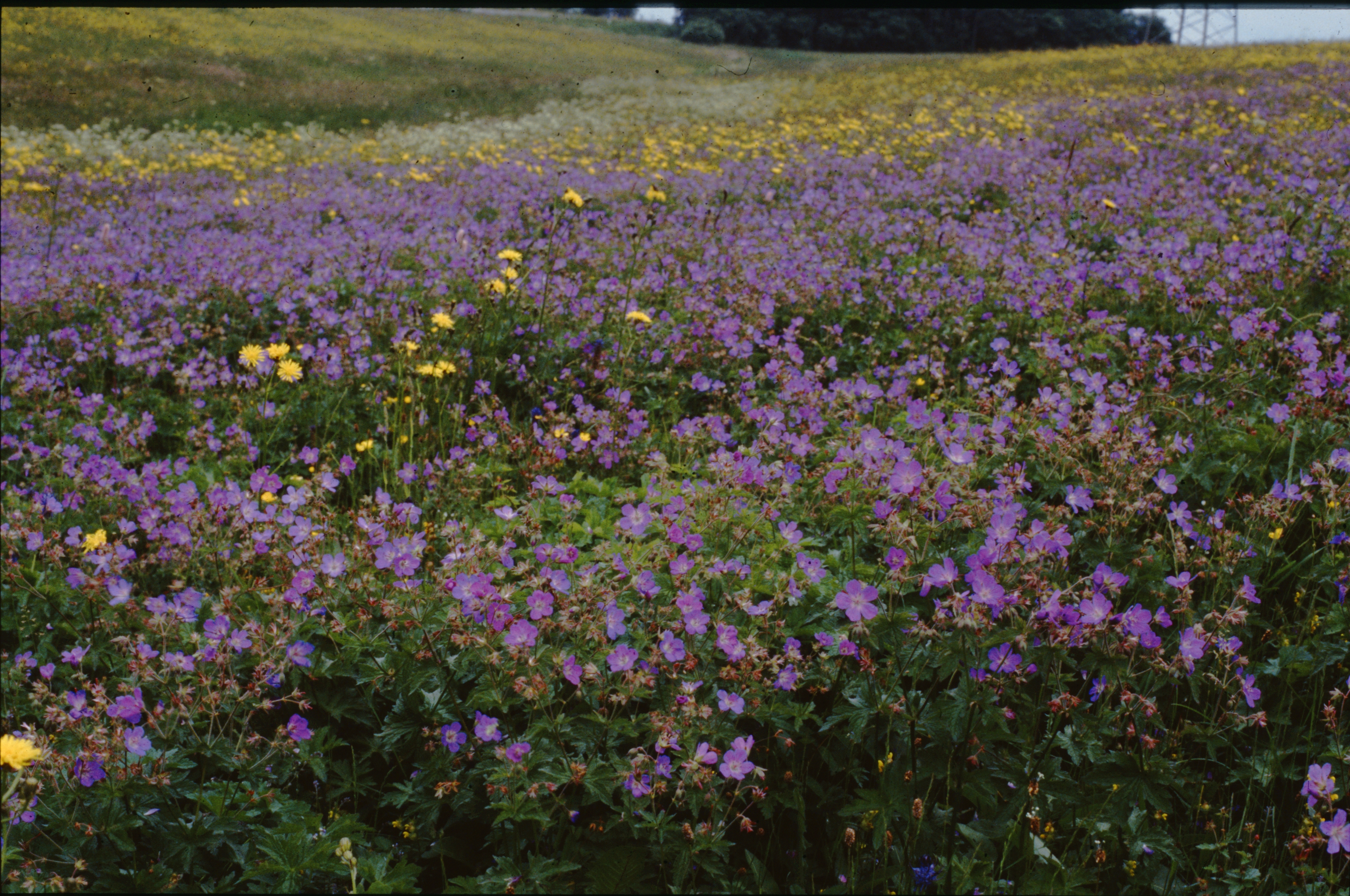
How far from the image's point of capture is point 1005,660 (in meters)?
2.09

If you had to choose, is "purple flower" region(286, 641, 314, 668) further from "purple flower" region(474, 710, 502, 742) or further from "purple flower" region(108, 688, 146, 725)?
"purple flower" region(474, 710, 502, 742)

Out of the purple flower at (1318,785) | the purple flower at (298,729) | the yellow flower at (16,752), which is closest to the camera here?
the yellow flower at (16,752)

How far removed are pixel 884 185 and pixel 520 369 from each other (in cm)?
586

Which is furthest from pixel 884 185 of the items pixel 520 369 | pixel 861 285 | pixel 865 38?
pixel 865 38

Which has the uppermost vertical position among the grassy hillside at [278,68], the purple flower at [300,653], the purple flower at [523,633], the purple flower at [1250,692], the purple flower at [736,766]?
the grassy hillside at [278,68]

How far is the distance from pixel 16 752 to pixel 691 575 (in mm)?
1722

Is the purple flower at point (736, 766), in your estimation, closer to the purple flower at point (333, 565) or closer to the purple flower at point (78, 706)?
the purple flower at point (333, 565)

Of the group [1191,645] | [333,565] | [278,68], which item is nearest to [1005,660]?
[1191,645]

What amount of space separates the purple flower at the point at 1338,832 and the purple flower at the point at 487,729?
6.80ft

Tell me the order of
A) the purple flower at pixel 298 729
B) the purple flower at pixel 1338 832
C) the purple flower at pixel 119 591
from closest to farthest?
the purple flower at pixel 1338 832, the purple flower at pixel 298 729, the purple flower at pixel 119 591

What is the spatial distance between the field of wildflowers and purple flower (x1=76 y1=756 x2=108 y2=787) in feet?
0.17

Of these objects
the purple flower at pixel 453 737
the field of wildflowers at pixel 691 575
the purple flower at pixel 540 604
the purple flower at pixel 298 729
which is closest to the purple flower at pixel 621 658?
the field of wildflowers at pixel 691 575

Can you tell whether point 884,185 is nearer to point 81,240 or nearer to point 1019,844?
point 1019,844

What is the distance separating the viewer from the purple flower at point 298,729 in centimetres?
221
